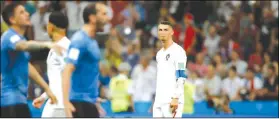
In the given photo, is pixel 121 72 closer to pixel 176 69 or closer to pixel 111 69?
pixel 111 69

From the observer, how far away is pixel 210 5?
26.2 m

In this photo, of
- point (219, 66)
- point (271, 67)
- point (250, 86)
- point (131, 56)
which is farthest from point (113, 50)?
point (271, 67)

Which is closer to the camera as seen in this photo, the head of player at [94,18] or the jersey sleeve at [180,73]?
the jersey sleeve at [180,73]

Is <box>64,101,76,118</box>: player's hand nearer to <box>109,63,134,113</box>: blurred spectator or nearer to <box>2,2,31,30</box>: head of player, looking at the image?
<box>2,2,31,30</box>: head of player

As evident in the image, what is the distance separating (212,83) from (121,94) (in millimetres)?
2499

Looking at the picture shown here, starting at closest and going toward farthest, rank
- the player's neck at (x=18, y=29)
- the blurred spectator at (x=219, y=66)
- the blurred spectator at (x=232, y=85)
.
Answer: the player's neck at (x=18, y=29) → the blurred spectator at (x=232, y=85) → the blurred spectator at (x=219, y=66)

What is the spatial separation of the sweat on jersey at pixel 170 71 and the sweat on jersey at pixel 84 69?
85 centimetres

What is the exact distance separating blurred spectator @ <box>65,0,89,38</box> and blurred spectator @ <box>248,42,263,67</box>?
4.56m

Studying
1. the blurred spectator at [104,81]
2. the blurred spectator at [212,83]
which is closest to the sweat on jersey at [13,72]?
the blurred spectator at [104,81]

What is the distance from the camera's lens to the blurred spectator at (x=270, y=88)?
22.4 meters

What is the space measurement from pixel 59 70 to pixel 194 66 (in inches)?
391

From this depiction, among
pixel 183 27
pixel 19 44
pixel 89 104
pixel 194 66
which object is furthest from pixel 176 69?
pixel 183 27

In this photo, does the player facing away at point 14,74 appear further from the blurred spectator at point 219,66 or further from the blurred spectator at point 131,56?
the blurred spectator at point 219,66

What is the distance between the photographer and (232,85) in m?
22.6
